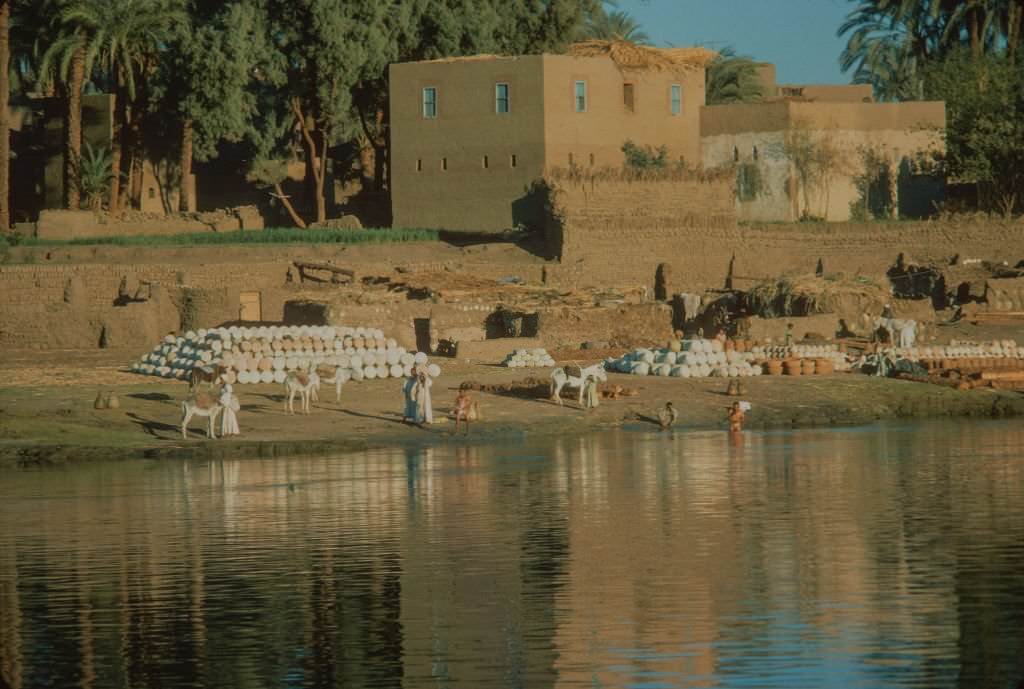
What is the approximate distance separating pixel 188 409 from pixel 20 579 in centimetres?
1307

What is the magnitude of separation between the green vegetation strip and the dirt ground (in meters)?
12.6

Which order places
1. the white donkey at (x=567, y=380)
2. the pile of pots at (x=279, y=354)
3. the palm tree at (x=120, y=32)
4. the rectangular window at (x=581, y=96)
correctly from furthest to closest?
the palm tree at (x=120, y=32) → the rectangular window at (x=581, y=96) → the pile of pots at (x=279, y=354) → the white donkey at (x=567, y=380)

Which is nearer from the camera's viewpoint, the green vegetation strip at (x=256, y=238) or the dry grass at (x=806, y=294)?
the dry grass at (x=806, y=294)

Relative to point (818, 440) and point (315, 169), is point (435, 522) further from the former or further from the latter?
point (315, 169)

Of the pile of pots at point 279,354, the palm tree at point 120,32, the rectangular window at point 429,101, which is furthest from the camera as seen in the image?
the rectangular window at point 429,101

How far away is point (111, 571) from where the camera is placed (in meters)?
21.8

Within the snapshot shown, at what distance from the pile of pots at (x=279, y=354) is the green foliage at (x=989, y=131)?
29.5 meters

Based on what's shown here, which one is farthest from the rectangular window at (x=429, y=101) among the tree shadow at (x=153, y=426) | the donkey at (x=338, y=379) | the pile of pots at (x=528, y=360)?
the tree shadow at (x=153, y=426)

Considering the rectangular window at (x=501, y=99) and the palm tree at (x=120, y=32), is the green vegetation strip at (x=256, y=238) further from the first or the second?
the palm tree at (x=120, y=32)

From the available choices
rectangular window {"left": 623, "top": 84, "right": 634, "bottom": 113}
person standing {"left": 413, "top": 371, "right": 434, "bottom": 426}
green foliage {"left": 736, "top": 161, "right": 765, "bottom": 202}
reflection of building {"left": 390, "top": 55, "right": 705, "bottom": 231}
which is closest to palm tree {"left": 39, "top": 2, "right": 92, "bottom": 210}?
reflection of building {"left": 390, "top": 55, "right": 705, "bottom": 231}

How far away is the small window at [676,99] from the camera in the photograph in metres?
67.6

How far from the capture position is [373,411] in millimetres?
38031

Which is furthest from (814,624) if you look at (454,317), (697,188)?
(697,188)

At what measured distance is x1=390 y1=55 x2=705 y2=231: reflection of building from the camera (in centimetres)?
6322
